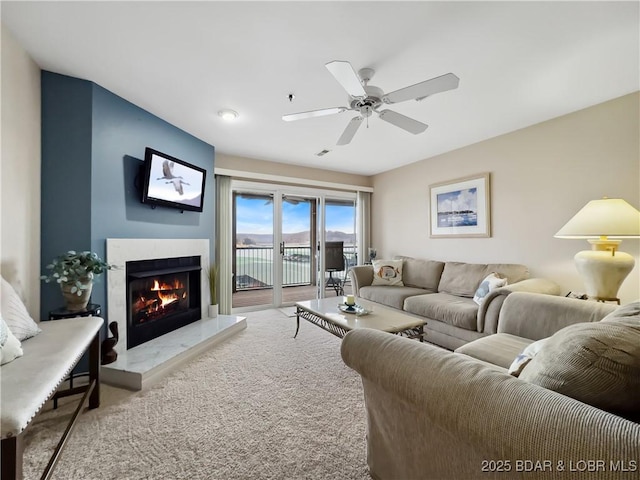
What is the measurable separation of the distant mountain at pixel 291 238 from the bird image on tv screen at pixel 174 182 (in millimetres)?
1598

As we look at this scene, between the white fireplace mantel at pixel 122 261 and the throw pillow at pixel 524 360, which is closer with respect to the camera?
the throw pillow at pixel 524 360

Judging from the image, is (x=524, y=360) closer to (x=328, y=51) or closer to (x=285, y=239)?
(x=328, y=51)

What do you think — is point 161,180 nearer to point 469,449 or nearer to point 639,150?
point 469,449

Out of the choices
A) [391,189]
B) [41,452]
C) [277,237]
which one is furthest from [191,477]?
[391,189]

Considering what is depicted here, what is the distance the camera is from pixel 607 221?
6.83 feet

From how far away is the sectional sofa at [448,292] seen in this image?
243 cm

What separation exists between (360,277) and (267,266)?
7.57ft

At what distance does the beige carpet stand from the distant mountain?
2.55 metres

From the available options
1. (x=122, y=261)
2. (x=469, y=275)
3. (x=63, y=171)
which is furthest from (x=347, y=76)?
(x=469, y=275)

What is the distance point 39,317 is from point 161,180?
56.5 inches

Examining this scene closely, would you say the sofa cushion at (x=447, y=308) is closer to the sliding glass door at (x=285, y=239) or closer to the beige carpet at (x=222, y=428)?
the beige carpet at (x=222, y=428)

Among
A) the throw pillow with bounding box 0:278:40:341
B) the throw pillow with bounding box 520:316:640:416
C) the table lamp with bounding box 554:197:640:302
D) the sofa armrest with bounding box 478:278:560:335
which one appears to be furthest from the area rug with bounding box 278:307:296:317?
the throw pillow with bounding box 520:316:640:416

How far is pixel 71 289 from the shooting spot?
74.1 inches

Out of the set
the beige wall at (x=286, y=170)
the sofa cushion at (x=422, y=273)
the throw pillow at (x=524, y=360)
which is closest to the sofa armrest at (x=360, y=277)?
the sofa cushion at (x=422, y=273)
